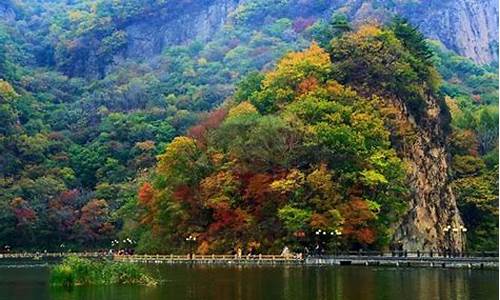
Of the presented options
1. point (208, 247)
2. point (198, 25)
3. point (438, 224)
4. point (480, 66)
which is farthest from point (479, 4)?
point (208, 247)

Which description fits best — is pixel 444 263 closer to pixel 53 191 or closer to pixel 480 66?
pixel 53 191

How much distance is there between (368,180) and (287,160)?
6.95m

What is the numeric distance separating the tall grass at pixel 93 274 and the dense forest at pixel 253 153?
27.3 meters

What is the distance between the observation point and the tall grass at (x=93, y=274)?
42.3m

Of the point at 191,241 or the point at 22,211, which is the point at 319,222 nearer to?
the point at 191,241

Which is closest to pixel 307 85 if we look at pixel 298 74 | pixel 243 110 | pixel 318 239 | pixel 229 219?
pixel 298 74

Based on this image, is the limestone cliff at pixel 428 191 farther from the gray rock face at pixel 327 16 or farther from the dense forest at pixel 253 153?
the gray rock face at pixel 327 16

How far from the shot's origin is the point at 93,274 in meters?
43.4

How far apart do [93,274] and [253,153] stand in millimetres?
32651

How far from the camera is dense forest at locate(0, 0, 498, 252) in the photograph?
73.3m

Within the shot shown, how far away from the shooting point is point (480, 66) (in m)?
155

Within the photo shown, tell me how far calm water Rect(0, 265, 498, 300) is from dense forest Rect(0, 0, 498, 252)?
20.4m

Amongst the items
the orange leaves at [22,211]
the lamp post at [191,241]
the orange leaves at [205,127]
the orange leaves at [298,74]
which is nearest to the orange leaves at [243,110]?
the orange leaves at [298,74]

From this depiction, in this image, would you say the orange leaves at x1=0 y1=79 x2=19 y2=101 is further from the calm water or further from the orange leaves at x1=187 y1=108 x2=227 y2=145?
the calm water
